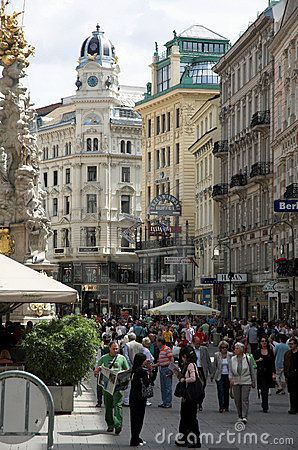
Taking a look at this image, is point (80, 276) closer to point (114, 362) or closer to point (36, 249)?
point (36, 249)

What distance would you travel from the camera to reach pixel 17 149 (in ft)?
142

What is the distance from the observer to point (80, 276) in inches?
4281

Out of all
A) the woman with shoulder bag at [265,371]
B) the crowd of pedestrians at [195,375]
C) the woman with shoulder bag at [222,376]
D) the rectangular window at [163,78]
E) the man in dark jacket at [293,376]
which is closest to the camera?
the crowd of pedestrians at [195,375]

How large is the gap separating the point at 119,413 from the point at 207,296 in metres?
62.8

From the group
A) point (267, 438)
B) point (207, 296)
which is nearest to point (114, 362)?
point (267, 438)

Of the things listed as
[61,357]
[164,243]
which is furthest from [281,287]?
[164,243]

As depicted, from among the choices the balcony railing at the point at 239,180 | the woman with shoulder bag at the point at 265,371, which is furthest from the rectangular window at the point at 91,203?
the woman with shoulder bag at the point at 265,371

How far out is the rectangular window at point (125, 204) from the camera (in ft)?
368

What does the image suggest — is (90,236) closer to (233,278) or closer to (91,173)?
(91,173)

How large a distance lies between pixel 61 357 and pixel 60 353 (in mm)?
96

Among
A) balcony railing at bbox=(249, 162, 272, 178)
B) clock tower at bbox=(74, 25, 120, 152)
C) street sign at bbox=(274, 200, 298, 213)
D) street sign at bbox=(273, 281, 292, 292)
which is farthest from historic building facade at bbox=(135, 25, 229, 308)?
street sign at bbox=(274, 200, 298, 213)

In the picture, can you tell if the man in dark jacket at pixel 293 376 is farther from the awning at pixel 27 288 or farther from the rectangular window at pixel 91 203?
the rectangular window at pixel 91 203

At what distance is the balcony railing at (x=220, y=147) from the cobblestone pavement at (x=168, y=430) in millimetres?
49813

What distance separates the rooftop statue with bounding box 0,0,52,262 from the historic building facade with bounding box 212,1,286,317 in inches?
882
